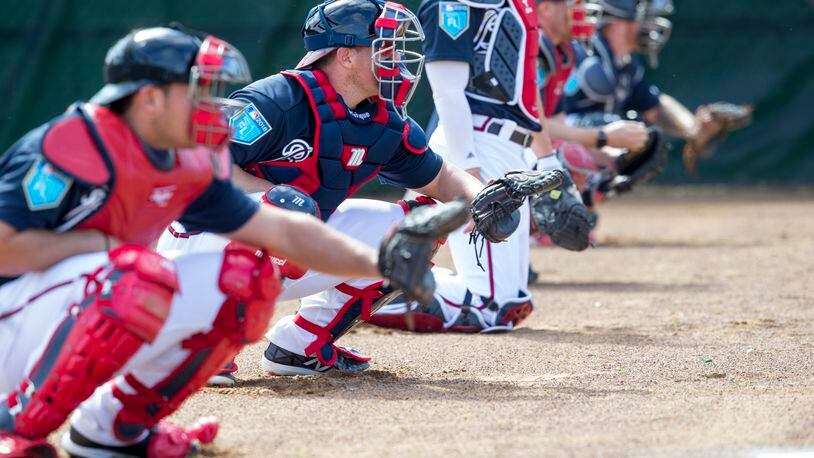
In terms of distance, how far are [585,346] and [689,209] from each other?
279 inches

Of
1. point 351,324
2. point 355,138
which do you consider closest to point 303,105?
point 355,138

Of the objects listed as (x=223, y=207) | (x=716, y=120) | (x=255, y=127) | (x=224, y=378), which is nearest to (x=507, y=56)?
(x=255, y=127)

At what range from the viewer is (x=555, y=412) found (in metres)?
3.66

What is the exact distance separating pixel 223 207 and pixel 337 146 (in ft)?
4.25

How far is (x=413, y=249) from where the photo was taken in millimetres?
3066

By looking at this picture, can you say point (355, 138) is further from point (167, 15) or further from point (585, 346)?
point (167, 15)

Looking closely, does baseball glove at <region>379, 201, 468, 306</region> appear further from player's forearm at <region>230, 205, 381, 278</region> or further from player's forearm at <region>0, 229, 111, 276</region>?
player's forearm at <region>0, 229, 111, 276</region>

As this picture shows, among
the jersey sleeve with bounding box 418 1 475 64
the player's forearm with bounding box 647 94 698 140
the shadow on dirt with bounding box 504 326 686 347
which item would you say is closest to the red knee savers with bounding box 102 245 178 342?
the shadow on dirt with bounding box 504 326 686 347

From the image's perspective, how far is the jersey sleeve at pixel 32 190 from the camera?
285cm

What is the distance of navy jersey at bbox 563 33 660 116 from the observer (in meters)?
8.71

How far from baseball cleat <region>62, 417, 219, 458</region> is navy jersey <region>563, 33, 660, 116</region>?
5.90 m

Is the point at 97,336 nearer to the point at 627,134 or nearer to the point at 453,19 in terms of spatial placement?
the point at 453,19

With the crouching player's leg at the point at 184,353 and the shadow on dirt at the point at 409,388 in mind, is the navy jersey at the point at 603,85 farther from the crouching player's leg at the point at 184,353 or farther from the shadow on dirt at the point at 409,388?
the crouching player's leg at the point at 184,353

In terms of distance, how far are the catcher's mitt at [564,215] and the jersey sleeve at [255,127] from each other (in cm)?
176
